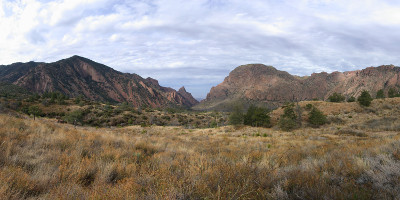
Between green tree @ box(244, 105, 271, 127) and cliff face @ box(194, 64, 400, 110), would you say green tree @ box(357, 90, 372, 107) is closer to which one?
green tree @ box(244, 105, 271, 127)

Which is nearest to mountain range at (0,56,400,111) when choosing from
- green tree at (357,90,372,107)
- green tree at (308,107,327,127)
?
green tree at (357,90,372,107)

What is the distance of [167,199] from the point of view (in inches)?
102

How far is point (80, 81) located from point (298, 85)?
177744 millimetres

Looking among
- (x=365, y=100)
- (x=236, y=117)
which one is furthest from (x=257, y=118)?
(x=365, y=100)

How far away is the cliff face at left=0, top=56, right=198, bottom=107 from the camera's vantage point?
10031cm

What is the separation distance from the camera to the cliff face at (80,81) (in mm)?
100312

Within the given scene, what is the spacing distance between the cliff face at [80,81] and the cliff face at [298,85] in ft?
187

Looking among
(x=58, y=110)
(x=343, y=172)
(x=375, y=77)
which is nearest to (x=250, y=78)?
(x=375, y=77)

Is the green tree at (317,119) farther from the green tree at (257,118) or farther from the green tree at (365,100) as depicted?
the green tree at (365,100)

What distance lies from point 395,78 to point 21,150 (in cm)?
17359

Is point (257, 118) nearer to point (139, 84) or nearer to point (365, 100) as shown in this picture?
point (365, 100)

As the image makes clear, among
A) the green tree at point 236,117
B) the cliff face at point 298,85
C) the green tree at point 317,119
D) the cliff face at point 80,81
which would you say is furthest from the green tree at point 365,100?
the cliff face at point 80,81

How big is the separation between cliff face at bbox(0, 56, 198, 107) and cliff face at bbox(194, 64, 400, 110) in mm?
57061

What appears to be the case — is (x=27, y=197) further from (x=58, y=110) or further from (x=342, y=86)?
(x=342, y=86)
